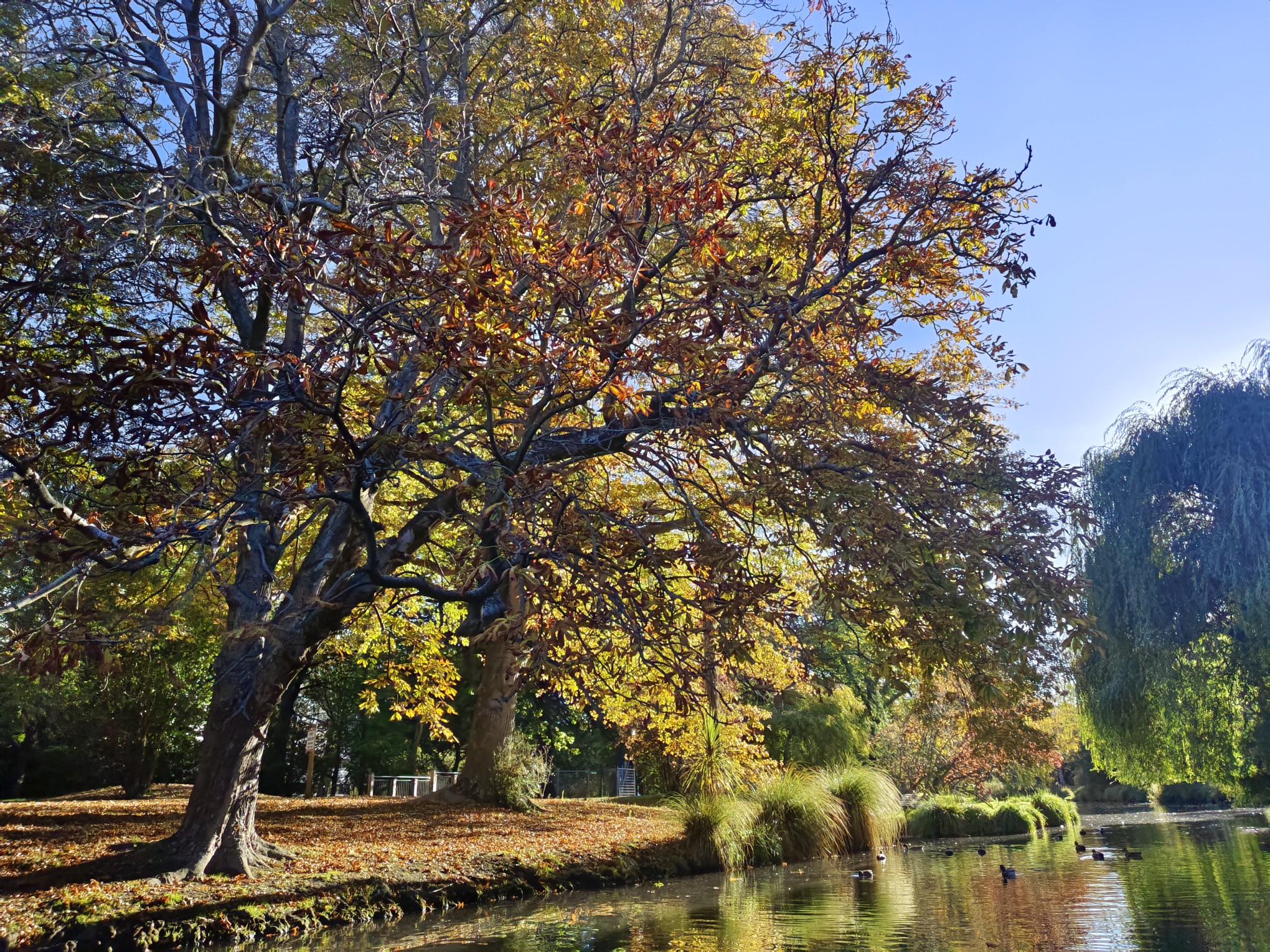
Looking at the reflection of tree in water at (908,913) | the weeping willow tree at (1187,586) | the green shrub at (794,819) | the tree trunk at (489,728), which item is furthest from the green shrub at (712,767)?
the weeping willow tree at (1187,586)


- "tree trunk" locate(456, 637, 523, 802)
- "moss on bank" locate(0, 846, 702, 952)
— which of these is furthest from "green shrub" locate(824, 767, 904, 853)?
"tree trunk" locate(456, 637, 523, 802)

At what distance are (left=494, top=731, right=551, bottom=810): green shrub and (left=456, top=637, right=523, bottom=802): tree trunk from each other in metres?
0.11

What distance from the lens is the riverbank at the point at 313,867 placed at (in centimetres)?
798

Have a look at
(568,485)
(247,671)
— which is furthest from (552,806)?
(568,485)

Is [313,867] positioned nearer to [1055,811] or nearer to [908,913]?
[908,913]

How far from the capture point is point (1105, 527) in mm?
14562

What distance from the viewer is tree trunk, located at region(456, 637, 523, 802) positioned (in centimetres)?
1812

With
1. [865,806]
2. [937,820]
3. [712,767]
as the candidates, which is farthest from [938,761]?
[712,767]

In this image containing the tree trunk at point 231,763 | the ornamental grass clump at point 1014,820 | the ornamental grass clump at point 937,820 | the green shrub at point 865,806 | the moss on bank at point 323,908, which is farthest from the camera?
the ornamental grass clump at point 1014,820

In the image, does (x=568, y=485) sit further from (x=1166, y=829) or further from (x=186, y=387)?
(x=1166, y=829)

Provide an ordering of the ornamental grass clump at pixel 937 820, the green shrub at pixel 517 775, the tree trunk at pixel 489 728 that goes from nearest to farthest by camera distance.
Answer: the green shrub at pixel 517 775 → the tree trunk at pixel 489 728 → the ornamental grass clump at pixel 937 820

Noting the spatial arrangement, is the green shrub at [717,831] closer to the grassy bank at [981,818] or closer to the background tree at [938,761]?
the grassy bank at [981,818]

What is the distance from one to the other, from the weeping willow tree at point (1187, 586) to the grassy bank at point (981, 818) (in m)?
10.2

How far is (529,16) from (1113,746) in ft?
48.9
